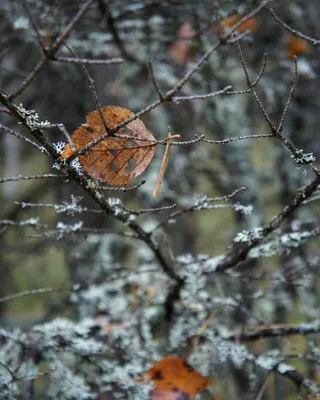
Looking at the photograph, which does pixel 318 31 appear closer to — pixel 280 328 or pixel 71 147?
pixel 280 328

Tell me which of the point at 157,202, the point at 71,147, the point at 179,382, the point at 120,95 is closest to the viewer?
the point at 71,147

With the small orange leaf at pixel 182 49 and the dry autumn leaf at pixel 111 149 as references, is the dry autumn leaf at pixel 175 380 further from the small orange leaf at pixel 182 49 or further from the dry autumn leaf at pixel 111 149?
the small orange leaf at pixel 182 49

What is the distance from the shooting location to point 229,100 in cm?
230

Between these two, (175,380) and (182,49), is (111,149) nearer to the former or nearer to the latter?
(175,380)

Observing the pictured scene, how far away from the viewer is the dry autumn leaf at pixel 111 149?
2.49 ft

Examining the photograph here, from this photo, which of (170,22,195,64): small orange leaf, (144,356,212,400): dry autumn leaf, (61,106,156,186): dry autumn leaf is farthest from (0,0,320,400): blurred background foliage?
(61,106,156,186): dry autumn leaf

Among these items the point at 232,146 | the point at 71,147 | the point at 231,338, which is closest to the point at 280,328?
the point at 231,338

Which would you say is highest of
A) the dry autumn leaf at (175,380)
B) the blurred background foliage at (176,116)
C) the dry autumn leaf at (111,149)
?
the blurred background foliage at (176,116)

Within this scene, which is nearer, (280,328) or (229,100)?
(280,328)

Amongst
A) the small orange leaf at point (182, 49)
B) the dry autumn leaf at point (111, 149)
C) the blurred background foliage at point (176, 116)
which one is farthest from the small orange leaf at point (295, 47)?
the dry autumn leaf at point (111, 149)

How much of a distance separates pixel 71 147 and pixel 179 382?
2.64 ft

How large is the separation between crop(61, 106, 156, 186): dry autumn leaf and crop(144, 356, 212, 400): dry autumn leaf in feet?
2.14

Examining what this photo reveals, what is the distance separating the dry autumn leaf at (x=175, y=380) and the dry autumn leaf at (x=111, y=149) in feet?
2.14

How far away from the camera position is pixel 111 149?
79cm
